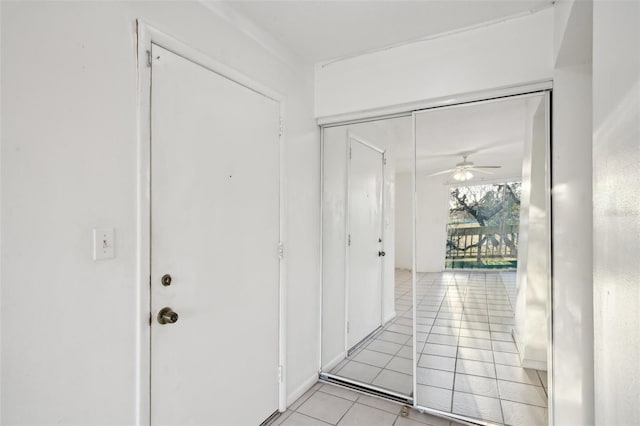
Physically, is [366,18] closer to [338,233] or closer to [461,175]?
[461,175]

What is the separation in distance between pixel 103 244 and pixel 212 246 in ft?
1.83

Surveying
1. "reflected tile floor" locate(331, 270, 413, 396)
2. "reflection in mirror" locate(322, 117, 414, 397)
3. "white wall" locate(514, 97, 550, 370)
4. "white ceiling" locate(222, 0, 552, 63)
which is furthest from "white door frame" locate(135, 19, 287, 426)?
"white wall" locate(514, 97, 550, 370)

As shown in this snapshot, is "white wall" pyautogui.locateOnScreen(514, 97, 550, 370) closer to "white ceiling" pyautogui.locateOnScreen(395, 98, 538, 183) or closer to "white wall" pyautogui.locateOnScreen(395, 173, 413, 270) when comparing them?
"white ceiling" pyautogui.locateOnScreen(395, 98, 538, 183)

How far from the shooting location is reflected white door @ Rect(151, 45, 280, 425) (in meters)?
1.49

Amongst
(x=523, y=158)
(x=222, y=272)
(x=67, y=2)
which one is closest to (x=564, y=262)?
(x=523, y=158)

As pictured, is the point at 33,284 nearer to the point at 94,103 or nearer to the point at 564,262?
the point at 94,103

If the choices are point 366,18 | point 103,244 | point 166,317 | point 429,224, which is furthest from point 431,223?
point 103,244

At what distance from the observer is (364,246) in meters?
2.95

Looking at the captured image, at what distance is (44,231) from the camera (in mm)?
1097

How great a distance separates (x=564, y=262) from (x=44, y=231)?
2.43 metres

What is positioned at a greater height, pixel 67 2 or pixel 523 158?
pixel 67 2

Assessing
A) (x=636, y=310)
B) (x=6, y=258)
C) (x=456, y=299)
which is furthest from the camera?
(x=456, y=299)

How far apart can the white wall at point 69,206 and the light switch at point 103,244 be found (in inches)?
1.0

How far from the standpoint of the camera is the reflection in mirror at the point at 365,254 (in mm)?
2611
